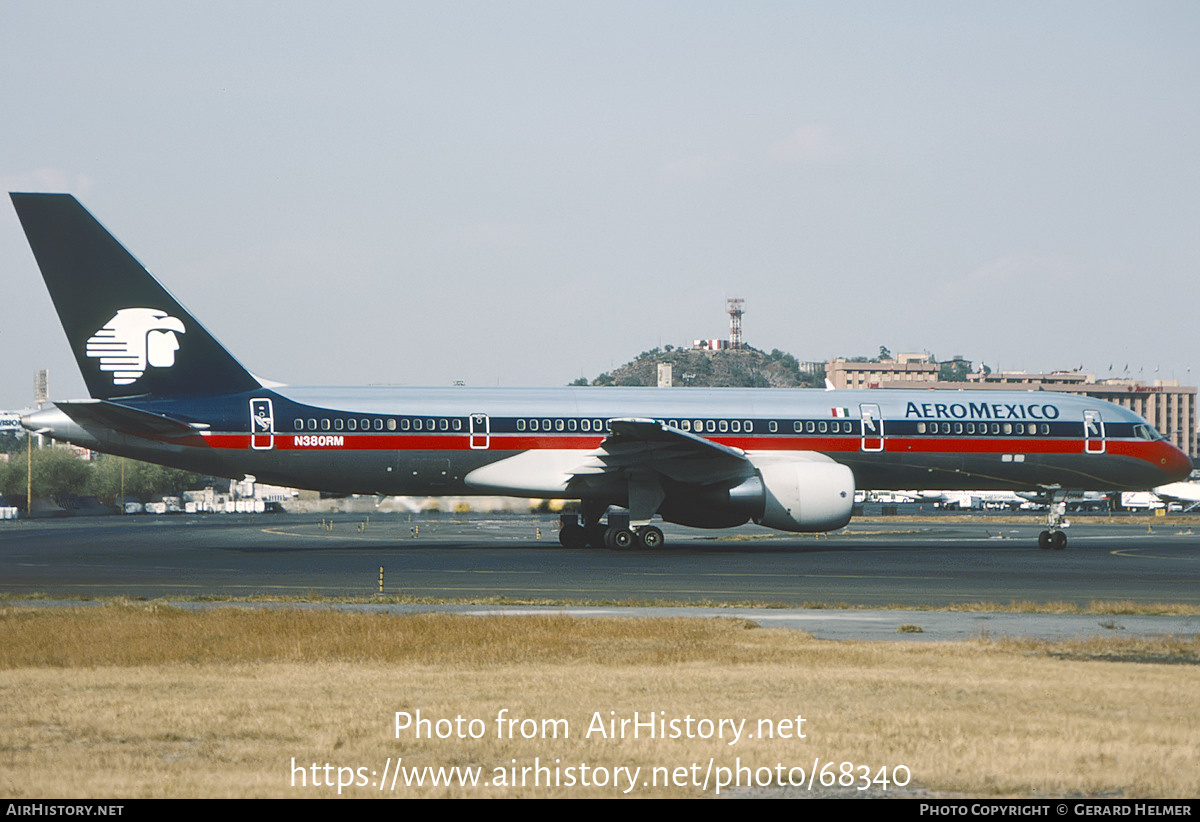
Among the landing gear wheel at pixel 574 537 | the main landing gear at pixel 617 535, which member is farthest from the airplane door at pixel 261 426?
the main landing gear at pixel 617 535

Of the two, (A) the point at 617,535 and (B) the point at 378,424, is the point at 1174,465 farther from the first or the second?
(B) the point at 378,424

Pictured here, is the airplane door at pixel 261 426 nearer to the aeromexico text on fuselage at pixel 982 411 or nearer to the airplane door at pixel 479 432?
the airplane door at pixel 479 432

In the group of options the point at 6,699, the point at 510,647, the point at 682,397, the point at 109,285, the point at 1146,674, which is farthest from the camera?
the point at 682,397

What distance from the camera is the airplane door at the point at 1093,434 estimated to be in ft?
122

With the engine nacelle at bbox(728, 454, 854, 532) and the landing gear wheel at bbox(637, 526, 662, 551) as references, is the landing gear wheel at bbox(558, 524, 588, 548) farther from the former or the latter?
the engine nacelle at bbox(728, 454, 854, 532)

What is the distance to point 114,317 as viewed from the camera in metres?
31.8

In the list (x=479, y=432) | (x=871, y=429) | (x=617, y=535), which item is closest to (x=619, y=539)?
(x=617, y=535)

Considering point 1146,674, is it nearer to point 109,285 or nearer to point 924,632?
point 924,632

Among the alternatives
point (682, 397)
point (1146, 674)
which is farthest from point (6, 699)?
point (682, 397)

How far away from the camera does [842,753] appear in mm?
8797

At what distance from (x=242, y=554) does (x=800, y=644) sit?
843 inches

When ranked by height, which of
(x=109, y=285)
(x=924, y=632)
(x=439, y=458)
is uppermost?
(x=109, y=285)

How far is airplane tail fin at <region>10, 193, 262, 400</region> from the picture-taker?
3109 cm

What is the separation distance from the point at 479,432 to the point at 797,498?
8.49m
